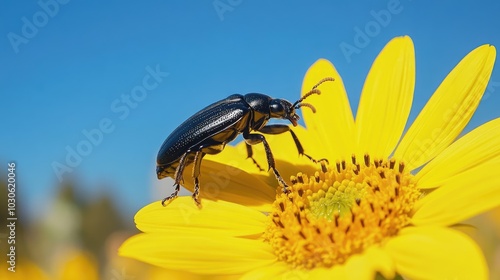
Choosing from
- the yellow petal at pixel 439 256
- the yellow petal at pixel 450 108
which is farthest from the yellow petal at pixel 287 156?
the yellow petal at pixel 439 256

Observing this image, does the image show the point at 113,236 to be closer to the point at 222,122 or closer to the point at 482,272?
the point at 222,122

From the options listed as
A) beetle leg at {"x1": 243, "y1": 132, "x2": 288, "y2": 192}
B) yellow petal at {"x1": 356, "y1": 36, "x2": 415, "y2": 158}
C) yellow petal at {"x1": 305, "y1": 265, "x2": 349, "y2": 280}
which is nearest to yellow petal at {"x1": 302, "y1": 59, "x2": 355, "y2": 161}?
yellow petal at {"x1": 356, "y1": 36, "x2": 415, "y2": 158}

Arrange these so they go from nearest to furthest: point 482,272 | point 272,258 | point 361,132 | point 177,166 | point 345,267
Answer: point 482,272, point 345,267, point 272,258, point 177,166, point 361,132

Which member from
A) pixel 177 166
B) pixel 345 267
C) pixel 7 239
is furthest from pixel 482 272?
pixel 7 239

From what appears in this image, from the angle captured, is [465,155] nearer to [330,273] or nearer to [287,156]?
[330,273]

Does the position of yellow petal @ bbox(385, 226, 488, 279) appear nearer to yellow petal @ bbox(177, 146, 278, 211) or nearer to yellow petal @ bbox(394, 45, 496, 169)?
yellow petal @ bbox(394, 45, 496, 169)
